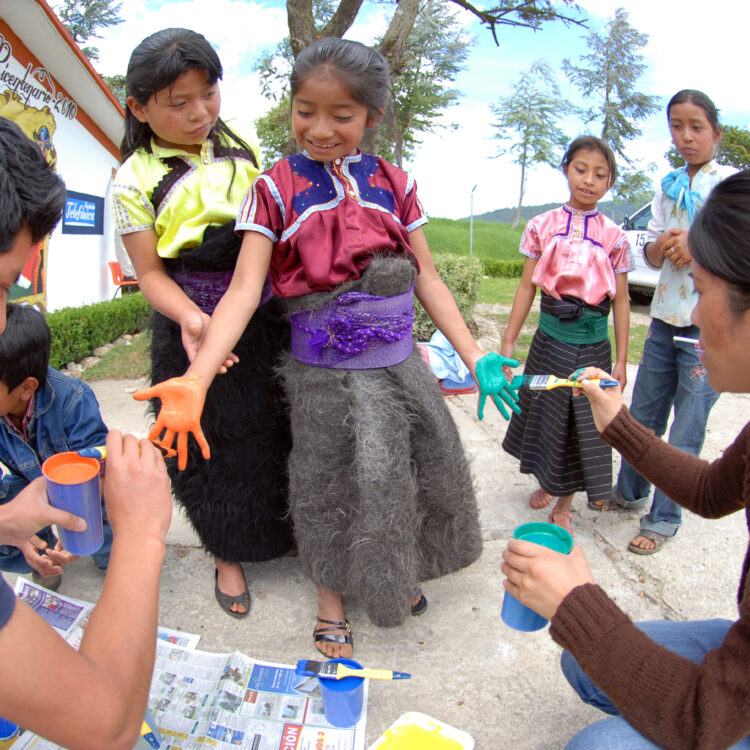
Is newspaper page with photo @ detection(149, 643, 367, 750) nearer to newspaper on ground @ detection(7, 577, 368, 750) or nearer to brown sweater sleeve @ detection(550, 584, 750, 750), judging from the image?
newspaper on ground @ detection(7, 577, 368, 750)

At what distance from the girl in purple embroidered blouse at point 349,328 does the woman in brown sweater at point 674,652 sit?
631 millimetres

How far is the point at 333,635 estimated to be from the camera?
2137 millimetres

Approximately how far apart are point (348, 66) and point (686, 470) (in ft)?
4.70

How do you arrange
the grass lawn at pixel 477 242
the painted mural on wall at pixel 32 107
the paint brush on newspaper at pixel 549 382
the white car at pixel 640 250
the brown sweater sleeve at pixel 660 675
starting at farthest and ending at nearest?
1. the grass lawn at pixel 477 242
2. the white car at pixel 640 250
3. the painted mural on wall at pixel 32 107
4. the paint brush on newspaper at pixel 549 382
5. the brown sweater sleeve at pixel 660 675

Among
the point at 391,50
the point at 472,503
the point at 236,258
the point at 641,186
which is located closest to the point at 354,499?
the point at 472,503

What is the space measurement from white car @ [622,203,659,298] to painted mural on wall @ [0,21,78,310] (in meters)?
6.36

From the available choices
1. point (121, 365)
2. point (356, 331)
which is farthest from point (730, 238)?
point (121, 365)

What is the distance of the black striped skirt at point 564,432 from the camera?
2657 mm

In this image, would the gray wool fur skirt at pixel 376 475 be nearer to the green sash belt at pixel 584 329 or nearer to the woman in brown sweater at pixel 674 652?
the woman in brown sweater at pixel 674 652

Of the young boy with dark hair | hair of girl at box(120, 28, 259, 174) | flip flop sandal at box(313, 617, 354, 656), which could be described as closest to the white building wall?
the young boy with dark hair

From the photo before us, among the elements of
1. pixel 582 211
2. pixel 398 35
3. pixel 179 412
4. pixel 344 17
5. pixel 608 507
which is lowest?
pixel 608 507

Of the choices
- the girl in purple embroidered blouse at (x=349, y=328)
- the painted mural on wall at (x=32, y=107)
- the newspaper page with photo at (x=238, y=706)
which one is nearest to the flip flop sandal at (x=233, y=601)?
the newspaper page with photo at (x=238, y=706)

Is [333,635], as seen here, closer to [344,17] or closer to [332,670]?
[332,670]

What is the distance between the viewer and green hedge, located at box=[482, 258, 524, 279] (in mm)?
14773
